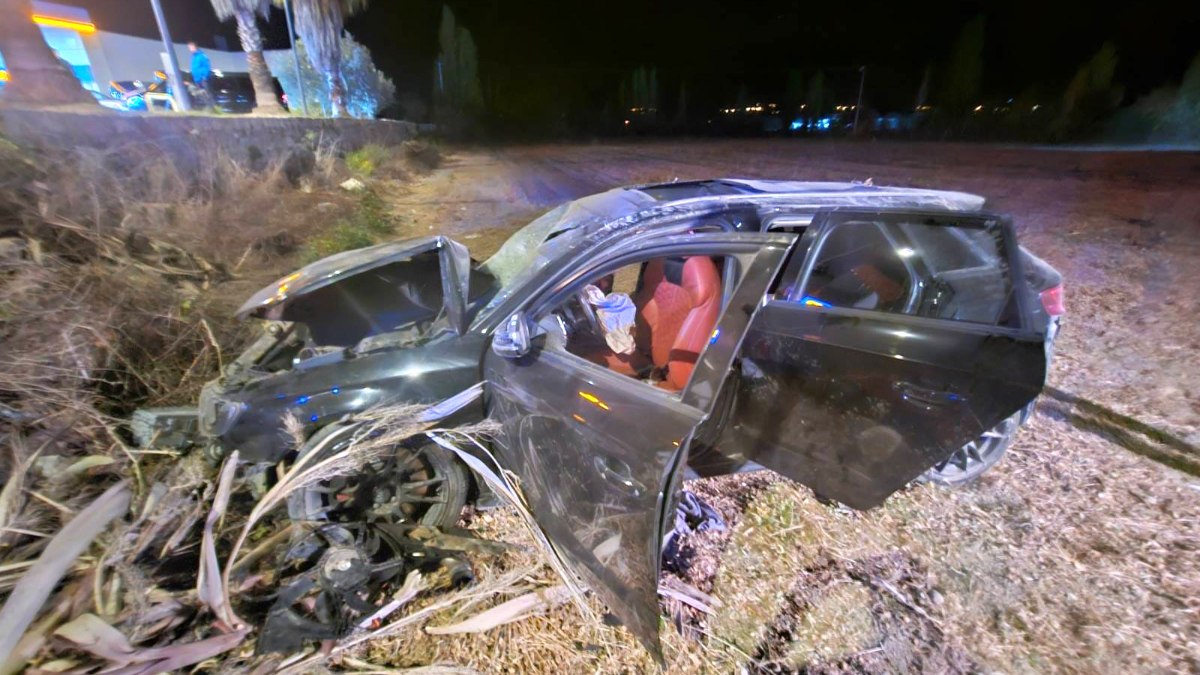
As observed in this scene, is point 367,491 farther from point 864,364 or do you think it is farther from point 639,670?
point 864,364

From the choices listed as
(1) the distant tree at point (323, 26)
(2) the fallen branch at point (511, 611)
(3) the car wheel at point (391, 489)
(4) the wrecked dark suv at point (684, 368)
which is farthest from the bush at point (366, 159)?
(2) the fallen branch at point (511, 611)

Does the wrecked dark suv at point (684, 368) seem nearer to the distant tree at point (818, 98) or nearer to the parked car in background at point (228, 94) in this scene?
the parked car in background at point (228, 94)

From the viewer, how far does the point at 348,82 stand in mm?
29250

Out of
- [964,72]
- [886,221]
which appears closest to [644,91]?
[964,72]

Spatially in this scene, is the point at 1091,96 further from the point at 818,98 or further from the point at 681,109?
the point at 681,109

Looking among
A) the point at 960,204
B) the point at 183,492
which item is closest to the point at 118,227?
the point at 183,492

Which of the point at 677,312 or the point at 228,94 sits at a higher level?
the point at 228,94

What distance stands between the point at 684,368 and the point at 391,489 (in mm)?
1566

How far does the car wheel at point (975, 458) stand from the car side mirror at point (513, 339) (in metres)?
2.27

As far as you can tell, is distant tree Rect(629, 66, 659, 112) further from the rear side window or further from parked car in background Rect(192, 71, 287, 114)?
the rear side window

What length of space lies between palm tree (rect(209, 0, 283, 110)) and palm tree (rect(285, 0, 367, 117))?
124 centimetres

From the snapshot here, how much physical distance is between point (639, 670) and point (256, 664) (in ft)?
4.70

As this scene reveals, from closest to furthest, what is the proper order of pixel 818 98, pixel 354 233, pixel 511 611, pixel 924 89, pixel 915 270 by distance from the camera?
pixel 511 611, pixel 915 270, pixel 354 233, pixel 924 89, pixel 818 98

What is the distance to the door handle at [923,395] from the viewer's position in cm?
190
